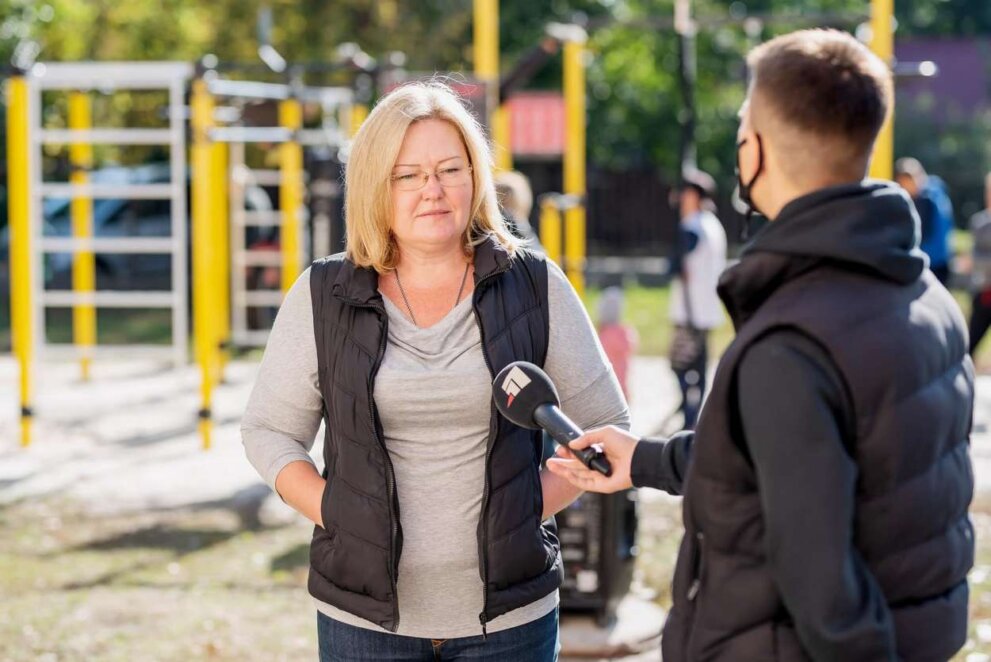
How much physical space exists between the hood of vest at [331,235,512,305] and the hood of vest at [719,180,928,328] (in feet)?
2.91

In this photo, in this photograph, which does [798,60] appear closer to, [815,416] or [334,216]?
[815,416]

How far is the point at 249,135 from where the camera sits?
406 inches

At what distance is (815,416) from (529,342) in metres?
1.04

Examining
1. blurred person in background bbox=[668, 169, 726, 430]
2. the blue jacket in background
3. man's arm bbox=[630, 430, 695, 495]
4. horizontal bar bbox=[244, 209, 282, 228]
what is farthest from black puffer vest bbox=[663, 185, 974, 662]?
horizontal bar bbox=[244, 209, 282, 228]

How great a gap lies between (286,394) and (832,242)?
52.5 inches

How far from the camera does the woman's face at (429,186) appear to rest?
3041mm

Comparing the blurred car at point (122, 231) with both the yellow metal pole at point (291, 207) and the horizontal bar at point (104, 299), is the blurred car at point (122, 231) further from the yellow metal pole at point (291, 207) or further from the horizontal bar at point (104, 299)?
the horizontal bar at point (104, 299)

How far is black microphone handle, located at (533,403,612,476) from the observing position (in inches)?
99.8

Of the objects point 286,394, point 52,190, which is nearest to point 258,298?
point 52,190

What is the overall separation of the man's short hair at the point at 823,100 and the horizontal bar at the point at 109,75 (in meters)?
8.04

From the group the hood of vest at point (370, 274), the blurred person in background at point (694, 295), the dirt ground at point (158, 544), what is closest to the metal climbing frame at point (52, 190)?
the dirt ground at point (158, 544)

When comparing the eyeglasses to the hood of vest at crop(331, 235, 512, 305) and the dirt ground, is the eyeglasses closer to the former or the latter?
the hood of vest at crop(331, 235, 512, 305)

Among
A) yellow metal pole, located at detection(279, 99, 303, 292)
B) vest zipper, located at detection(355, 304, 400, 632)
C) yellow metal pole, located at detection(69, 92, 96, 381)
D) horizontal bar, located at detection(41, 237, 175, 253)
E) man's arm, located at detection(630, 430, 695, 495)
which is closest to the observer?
man's arm, located at detection(630, 430, 695, 495)

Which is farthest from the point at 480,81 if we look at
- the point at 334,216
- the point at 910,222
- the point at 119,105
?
the point at 119,105
